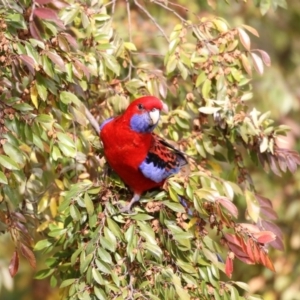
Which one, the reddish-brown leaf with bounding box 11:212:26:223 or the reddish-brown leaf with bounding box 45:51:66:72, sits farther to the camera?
the reddish-brown leaf with bounding box 11:212:26:223

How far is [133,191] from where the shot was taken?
2.48 metres

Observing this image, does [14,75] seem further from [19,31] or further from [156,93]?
[156,93]

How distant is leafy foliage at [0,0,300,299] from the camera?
2242 millimetres

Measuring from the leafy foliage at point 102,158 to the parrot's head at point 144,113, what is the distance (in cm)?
15

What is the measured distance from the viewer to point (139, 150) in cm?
255

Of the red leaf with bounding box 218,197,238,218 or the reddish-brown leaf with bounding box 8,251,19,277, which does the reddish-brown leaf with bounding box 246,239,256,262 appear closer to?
the red leaf with bounding box 218,197,238,218

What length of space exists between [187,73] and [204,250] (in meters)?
0.67

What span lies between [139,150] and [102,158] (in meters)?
0.17

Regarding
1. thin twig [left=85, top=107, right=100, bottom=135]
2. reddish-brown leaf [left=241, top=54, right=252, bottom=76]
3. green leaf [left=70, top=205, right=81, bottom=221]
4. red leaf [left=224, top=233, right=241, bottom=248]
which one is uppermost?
reddish-brown leaf [left=241, top=54, right=252, bottom=76]

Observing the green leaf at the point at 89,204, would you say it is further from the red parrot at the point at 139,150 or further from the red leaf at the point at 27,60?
the red leaf at the point at 27,60

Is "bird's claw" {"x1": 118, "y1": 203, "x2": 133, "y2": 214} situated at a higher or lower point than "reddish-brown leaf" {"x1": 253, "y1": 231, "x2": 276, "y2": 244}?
higher

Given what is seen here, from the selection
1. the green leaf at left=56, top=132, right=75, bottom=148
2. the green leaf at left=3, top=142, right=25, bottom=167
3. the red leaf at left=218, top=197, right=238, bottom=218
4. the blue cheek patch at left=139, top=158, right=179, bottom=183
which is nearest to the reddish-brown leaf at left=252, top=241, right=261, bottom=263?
the red leaf at left=218, top=197, right=238, bottom=218

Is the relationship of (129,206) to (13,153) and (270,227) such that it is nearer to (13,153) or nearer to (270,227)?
(13,153)

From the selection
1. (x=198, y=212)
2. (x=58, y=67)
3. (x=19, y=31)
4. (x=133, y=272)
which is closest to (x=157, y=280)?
(x=133, y=272)
